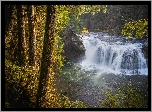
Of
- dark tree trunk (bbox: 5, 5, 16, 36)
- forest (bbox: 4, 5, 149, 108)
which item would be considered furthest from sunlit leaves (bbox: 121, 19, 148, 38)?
dark tree trunk (bbox: 5, 5, 16, 36)

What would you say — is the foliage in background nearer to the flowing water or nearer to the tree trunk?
the flowing water

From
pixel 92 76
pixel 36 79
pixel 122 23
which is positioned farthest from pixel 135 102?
pixel 36 79

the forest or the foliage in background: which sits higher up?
the forest

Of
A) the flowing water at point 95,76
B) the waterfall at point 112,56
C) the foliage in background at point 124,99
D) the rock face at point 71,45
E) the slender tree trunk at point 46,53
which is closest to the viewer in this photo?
the slender tree trunk at point 46,53

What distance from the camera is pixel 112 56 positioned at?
7477mm

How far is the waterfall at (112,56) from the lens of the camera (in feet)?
18.9

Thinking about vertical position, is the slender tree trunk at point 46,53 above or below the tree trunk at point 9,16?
below

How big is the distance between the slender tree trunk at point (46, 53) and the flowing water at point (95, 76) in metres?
0.44

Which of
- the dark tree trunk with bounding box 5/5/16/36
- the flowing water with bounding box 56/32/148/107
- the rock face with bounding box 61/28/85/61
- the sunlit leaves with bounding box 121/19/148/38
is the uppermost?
the dark tree trunk with bounding box 5/5/16/36

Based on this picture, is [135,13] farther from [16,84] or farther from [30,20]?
[16,84]

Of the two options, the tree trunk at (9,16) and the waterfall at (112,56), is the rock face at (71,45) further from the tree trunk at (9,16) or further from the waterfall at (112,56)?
the tree trunk at (9,16)

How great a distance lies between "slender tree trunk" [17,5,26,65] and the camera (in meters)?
4.86

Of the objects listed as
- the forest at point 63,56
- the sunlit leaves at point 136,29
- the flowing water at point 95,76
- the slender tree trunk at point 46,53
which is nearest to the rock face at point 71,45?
the forest at point 63,56

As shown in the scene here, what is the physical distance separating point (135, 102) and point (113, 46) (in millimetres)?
2026
